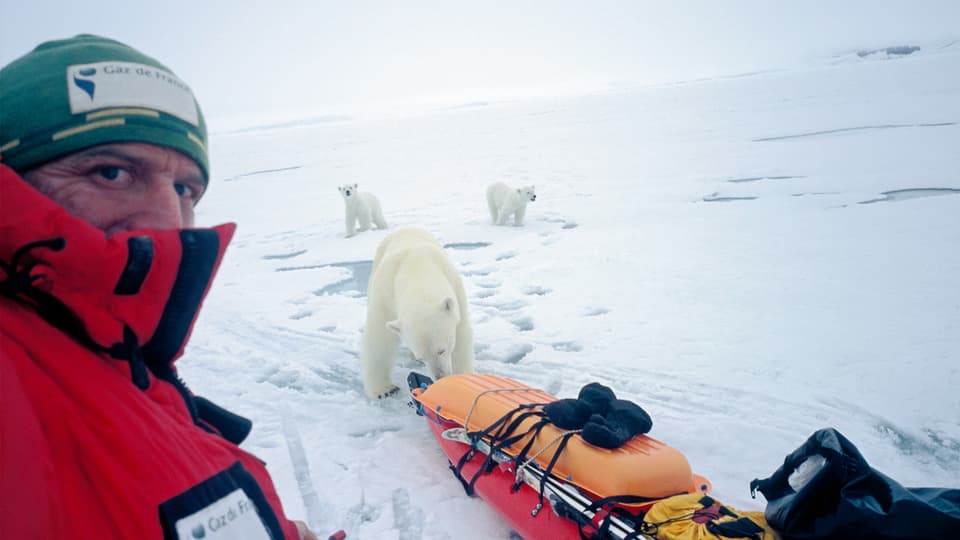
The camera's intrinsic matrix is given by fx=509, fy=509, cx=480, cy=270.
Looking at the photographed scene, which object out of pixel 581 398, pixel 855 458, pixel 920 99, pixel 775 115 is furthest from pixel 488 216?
pixel 920 99

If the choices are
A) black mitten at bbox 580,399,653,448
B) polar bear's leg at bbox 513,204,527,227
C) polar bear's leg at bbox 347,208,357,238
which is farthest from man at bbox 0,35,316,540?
polar bear's leg at bbox 347,208,357,238

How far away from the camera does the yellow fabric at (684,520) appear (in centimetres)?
161

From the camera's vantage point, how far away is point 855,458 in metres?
1.57

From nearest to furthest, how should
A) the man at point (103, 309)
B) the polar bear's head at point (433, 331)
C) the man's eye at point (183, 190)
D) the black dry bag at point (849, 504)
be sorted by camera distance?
the man at point (103, 309)
the man's eye at point (183, 190)
the black dry bag at point (849, 504)
the polar bear's head at point (433, 331)

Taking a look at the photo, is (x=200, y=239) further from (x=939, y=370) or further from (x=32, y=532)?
(x=939, y=370)

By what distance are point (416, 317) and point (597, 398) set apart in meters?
1.19

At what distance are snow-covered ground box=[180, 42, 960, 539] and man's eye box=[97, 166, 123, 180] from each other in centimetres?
189

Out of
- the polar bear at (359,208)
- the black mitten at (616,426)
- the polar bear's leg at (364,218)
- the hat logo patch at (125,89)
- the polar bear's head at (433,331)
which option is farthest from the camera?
the polar bear's leg at (364,218)

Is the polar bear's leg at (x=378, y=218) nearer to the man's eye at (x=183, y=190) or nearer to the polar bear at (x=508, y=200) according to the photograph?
the polar bear at (x=508, y=200)

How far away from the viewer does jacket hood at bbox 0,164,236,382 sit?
0.63m

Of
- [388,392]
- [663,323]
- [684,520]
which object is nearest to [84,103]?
[684,520]

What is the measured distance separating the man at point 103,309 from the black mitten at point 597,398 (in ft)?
5.33

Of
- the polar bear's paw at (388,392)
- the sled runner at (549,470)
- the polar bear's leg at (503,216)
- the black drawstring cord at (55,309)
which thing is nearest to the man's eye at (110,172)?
the black drawstring cord at (55,309)

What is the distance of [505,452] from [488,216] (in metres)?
7.71
